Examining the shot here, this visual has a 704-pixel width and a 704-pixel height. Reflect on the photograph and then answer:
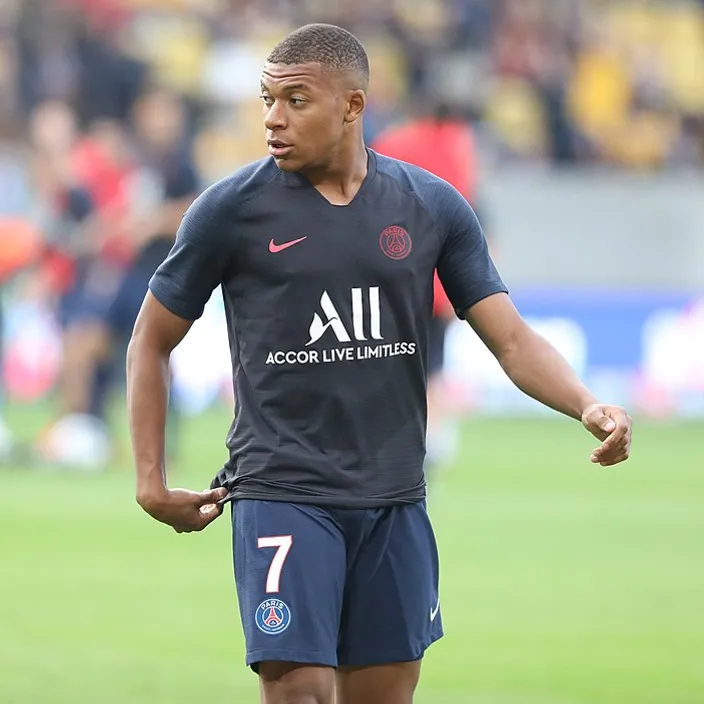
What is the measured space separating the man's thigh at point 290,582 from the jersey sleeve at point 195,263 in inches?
22.4

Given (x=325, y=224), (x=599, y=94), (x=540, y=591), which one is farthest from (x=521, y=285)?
(x=325, y=224)

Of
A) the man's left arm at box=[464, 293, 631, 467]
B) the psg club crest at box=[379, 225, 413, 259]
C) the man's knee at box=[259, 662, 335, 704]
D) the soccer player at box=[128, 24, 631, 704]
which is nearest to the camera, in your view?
the man's knee at box=[259, 662, 335, 704]

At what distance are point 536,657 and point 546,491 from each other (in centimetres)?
534

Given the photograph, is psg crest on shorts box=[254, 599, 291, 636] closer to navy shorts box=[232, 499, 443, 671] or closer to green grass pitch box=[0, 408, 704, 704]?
navy shorts box=[232, 499, 443, 671]

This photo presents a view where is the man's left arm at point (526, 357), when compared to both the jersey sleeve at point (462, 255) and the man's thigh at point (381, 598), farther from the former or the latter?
the man's thigh at point (381, 598)

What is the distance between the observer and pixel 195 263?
181 inches

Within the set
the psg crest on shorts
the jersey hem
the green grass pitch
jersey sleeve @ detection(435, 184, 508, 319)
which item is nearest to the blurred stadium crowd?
the green grass pitch

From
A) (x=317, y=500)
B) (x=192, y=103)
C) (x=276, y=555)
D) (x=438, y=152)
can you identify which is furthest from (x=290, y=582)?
(x=192, y=103)

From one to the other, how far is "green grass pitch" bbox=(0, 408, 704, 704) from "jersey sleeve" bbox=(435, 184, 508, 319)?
7.48ft

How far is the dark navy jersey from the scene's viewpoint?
180 inches

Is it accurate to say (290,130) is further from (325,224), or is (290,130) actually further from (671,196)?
(671,196)

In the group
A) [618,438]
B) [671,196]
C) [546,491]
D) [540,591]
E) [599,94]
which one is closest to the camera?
[618,438]

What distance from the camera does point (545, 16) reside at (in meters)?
24.4

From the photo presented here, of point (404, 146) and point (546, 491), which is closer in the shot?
point (404, 146)
